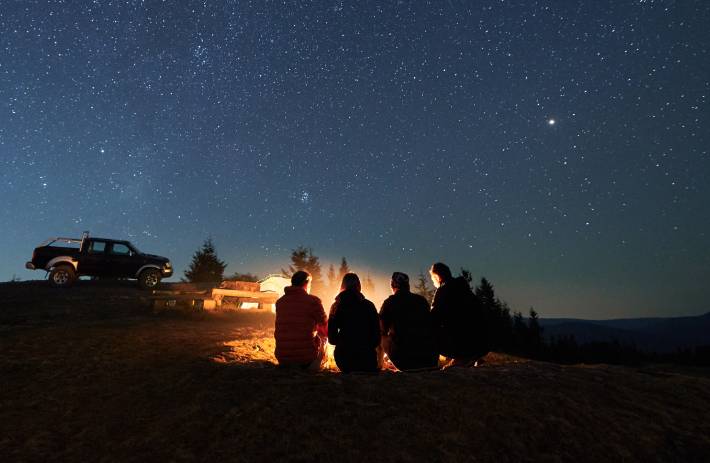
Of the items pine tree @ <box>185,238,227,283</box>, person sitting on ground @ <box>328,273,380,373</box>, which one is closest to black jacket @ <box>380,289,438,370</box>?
person sitting on ground @ <box>328,273,380,373</box>

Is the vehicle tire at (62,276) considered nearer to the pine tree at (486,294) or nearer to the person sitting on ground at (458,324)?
the person sitting on ground at (458,324)

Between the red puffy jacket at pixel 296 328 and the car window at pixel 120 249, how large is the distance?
14584 mm

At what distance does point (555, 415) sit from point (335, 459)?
2.51 metres

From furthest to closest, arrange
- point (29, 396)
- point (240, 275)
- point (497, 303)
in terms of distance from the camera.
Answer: point (497, 303)
point (240, 275)
point (29, 396)

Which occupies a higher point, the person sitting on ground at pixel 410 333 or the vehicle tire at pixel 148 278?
the vehicle tire at pixel 148 278

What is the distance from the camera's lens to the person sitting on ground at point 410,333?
5695 mm

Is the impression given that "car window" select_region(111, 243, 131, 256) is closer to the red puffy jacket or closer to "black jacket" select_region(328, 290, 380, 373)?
the red puffy jacket

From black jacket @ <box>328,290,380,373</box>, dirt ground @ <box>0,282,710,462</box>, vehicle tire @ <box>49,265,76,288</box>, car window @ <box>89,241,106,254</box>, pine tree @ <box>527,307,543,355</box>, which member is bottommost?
pine tree @ <box>527,307,543,355</box>

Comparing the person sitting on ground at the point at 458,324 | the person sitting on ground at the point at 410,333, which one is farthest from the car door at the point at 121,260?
the person sitting on ground at the point at 458,324

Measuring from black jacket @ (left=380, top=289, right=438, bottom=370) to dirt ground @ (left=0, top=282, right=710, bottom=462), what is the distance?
763mm

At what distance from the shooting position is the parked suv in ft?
50.3

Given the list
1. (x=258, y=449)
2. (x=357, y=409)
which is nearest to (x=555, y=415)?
(x=357, y=409)

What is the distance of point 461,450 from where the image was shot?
3.21m

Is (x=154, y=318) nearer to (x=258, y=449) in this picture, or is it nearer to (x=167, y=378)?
(x=167, y=378)
